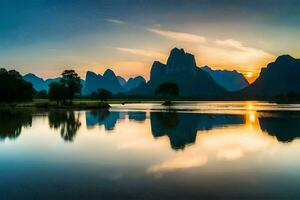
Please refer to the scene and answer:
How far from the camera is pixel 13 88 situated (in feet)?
370

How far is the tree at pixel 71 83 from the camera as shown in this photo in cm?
10725

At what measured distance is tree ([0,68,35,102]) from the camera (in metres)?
111

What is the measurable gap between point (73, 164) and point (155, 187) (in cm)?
705

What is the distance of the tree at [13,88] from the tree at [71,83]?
17028 mm

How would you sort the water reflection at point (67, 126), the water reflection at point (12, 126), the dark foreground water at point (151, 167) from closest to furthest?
1. the dark foreground water at point (151, 167)
2. the water reflection at point (67, 126)
3. the water reflection at point (12, 126)

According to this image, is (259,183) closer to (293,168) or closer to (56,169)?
(293,168)

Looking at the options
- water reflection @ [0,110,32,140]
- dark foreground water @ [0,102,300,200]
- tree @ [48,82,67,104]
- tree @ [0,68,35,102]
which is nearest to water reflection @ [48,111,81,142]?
dark foreground water @ [0,102,300,200]

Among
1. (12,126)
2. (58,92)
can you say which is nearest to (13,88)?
(58,92)

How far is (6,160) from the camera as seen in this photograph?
2052cm

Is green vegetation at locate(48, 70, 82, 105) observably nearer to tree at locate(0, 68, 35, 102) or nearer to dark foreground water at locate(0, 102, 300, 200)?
tree at locate(0, 68, 35, 102)

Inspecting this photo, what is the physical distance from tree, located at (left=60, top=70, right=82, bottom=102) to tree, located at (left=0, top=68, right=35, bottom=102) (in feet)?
55.9

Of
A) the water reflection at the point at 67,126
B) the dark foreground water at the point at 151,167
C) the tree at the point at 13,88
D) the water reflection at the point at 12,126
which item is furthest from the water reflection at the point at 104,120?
the tree at the point at 13,88

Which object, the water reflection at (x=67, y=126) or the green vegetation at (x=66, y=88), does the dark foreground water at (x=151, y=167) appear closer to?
the water reflection at (x=67, y=126)

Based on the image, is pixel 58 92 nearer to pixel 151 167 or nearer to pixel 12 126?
pixel 12 126
